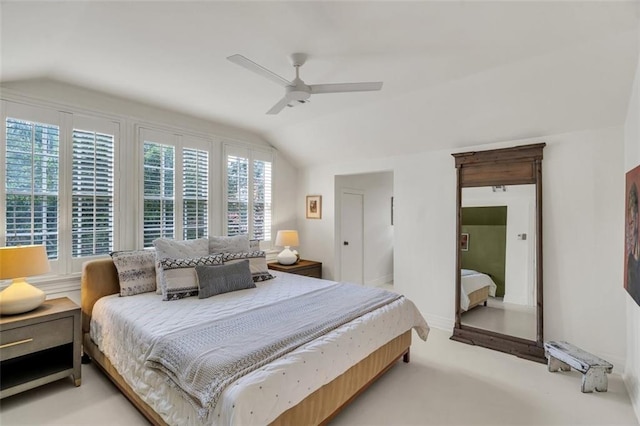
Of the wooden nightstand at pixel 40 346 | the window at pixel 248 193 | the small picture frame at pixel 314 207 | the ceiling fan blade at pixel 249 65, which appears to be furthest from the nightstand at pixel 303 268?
the ceiling fan blade at pixel 249 65

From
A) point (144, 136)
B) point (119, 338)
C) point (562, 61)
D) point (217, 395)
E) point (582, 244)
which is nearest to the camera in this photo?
point (217, 395)

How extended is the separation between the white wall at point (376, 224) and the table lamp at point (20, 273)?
409 cm

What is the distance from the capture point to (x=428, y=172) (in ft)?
13.4

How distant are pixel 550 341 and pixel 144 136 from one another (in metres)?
4.88

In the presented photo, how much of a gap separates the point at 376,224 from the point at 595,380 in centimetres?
394

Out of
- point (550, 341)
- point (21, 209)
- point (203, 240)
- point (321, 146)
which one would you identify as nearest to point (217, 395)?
point (203, 240)

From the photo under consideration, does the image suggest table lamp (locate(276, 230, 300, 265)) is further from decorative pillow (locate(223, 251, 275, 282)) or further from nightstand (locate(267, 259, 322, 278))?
decorative pillow (locate(223, 251, 275, 282))

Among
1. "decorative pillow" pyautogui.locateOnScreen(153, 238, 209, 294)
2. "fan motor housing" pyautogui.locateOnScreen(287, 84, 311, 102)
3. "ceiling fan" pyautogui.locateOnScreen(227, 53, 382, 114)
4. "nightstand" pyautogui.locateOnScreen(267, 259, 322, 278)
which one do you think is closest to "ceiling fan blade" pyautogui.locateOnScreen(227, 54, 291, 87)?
"ceiling fan" pyautogui.locateOnScreen(227, 53, 382, 114)

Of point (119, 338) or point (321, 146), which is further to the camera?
point (321, 146)

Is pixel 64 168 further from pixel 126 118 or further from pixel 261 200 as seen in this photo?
pixel 261 200

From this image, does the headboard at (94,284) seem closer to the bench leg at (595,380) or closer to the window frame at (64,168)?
the window frame at (64,168)

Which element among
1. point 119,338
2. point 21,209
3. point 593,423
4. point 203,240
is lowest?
point 593,423

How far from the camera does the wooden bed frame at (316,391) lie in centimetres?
185

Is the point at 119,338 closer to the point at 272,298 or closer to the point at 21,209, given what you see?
the point at 272,298
